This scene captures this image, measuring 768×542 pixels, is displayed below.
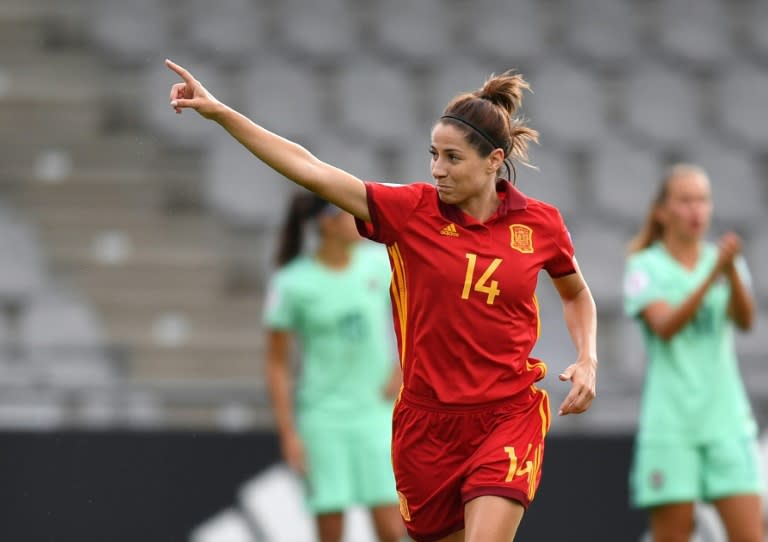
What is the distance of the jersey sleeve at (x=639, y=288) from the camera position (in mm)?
6578

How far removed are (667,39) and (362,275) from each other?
6569 millimetres

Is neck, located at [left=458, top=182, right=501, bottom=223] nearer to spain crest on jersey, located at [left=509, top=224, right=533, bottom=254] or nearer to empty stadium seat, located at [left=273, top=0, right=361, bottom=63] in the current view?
spain crest on jersey, located at [left=509, top=224, right=533, bottom=254]

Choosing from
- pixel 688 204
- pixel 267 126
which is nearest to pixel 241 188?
pixel 267 126

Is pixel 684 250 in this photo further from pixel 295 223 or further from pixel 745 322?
pixel 295 223

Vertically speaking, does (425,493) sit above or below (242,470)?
above

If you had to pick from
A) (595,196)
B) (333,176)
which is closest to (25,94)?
(595,196)

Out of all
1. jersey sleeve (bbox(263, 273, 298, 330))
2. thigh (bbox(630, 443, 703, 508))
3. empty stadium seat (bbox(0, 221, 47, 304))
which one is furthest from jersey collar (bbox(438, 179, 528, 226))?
empty stadium seat (bbox(0, 221, 47, 304))

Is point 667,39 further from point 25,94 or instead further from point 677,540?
point 677,540

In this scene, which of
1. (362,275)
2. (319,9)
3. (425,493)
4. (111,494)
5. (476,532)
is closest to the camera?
(476,532)

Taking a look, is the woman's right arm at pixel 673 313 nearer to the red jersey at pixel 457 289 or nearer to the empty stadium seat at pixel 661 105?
the red jersey at pixel 457 289

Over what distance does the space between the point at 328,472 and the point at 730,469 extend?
1.93 meters

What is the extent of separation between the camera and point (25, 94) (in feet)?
38.7

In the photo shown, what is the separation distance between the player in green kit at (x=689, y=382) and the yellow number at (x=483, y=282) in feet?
6.65

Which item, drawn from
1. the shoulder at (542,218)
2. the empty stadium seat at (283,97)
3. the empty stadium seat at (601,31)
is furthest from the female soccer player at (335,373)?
the empty stadium seat at (601,31)
